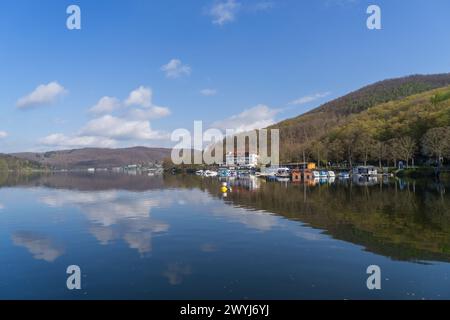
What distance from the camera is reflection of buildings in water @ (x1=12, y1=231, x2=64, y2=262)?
62.9 ft

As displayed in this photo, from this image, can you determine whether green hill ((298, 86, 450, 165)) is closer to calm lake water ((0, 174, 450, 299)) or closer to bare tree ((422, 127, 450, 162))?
bare tree ((422, 127, 450, 162))

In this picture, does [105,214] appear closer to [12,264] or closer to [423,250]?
[12,264]

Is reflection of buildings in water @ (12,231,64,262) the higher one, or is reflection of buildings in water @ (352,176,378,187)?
reflection of buildings in water @ (352,176,378,187)

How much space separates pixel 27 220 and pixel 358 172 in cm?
9579

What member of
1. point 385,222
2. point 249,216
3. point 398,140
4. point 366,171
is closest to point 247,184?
point 366,171

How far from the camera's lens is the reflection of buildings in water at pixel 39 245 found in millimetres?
19175

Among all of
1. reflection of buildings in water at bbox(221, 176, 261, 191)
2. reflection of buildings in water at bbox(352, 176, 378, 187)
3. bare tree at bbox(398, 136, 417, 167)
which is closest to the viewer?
reflection of buildings in water at bbox(221, 176, 261, 191)

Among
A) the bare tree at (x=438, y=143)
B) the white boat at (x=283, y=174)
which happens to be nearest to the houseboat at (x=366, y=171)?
the bare tree at (x=438, y=143)

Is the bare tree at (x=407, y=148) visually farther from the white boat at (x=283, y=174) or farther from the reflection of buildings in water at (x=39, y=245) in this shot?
the reflection of buildings in water at (x=39, y=245)

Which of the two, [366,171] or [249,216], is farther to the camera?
[366,171]

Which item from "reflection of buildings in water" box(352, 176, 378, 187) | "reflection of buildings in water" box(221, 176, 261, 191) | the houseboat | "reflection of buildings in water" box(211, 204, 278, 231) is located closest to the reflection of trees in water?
"reflection of buildings in water" box(211, 204, 278, 231)

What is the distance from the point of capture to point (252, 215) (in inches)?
1266

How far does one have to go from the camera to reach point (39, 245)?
21.5 metres

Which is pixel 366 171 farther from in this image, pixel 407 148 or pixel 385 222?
pixel 385 222
